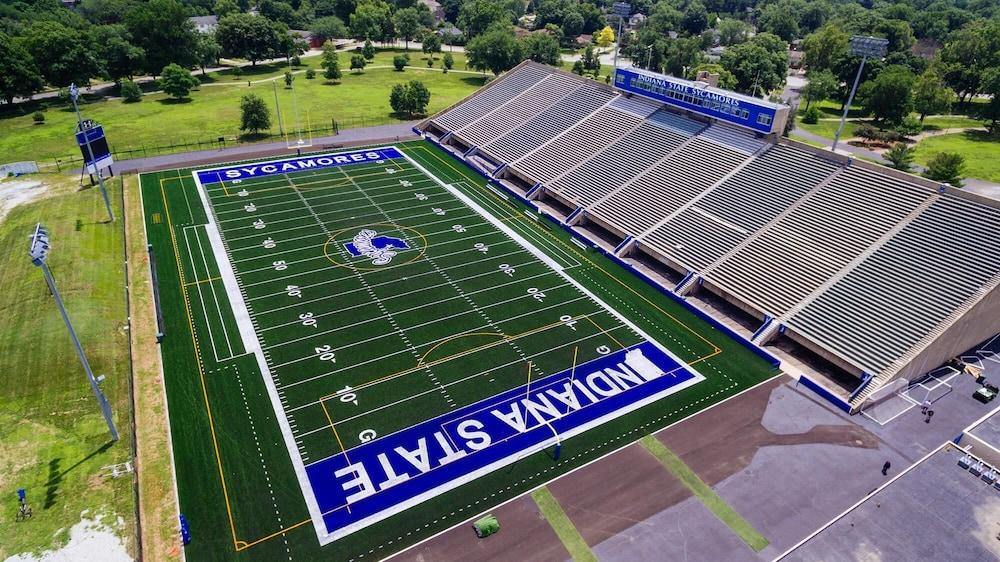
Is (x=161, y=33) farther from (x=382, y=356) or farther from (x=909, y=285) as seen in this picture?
(x=909, y=285)

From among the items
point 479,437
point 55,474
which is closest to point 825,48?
point 479,437

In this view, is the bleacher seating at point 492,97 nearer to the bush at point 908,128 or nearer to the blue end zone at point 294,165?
the blue end zone at point 294,165

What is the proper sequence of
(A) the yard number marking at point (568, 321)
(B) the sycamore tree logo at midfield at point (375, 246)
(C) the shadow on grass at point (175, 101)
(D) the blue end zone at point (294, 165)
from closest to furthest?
(A) the yard number marking at point (568, 321) → (B) the sycamore tree logo at midfield at point (375, 246) → (D) the blue end zone at point (294, 165) → (C) the shadow on grass at point (175, 101)

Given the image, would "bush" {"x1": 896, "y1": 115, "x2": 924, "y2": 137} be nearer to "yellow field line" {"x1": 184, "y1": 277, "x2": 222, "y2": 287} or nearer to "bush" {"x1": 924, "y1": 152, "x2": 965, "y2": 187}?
"bush" {"x1": 924, "y1": 152, "x2": 965, "y2": 187}

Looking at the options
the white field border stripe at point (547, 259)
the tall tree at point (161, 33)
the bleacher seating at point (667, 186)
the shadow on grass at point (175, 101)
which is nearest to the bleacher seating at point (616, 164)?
the bleacher seating at point (667, 186)

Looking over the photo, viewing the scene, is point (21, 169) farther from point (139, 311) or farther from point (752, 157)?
point (752, 157)

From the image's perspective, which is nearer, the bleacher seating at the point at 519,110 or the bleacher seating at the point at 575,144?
the bleacher seating at the point at 575,144

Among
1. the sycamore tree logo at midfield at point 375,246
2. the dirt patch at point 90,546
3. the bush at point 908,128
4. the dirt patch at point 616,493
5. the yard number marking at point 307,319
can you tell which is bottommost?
the dirt patch at point 616,493
